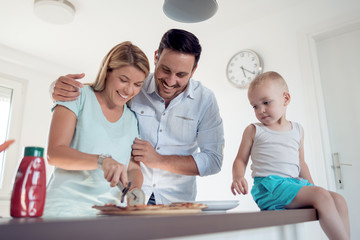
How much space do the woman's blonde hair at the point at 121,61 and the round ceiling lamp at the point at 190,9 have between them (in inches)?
23.4

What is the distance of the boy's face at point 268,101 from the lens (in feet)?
4.78

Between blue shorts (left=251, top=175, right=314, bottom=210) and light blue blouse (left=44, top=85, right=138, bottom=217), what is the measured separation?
59 cm

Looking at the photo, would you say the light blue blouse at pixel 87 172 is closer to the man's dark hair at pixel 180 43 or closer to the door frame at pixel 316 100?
the man's dark hair at pixel 180 43

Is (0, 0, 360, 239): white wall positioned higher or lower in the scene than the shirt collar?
higher

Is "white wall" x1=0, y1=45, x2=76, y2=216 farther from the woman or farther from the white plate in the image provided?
the white plate

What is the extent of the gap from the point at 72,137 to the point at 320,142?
214 cm

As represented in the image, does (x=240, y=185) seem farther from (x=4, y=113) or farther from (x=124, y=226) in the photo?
(x=4, y=113)

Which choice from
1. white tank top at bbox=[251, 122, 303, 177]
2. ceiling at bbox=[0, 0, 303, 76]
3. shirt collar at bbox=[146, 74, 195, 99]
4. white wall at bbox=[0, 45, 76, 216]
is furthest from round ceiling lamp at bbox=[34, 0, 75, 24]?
white tank top at bbox=[251, 122, 303, 177]

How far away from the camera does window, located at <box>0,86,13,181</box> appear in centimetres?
407

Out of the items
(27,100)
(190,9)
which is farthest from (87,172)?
(27,100)

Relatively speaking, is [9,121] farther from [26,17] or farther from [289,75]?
[289,75]

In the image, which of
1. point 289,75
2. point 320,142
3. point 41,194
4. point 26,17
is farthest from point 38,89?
point 41,194

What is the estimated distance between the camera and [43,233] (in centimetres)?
40

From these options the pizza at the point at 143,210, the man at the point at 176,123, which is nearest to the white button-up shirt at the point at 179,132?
the man at the point at 176,123
